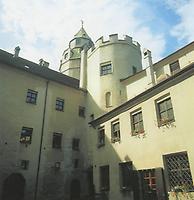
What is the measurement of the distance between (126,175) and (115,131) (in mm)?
3871

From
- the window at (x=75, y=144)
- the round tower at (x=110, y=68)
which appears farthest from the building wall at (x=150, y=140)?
the round tower at (x=110, y=68)

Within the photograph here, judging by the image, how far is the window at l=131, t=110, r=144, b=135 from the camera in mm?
16109

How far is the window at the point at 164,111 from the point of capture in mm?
13933

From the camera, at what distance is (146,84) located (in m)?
24.2

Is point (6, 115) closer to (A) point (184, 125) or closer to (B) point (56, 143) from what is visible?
(B) point (56, 143)

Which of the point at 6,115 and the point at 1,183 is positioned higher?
the point at 6,115

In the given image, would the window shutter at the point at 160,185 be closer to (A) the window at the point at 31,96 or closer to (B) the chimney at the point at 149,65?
(B) the chimney at the point at 149,65

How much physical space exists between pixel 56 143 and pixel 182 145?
1453 cm

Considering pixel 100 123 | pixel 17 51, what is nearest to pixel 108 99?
pixel 100 123

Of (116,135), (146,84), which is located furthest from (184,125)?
(146,84)

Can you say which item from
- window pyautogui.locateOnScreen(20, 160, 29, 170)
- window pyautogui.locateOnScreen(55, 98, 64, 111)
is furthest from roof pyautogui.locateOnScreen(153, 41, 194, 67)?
window pyautogui.locateOnScreen(20, 160, 29, 170)

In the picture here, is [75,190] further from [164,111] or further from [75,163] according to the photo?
[164,111]

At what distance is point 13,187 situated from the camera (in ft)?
65.1

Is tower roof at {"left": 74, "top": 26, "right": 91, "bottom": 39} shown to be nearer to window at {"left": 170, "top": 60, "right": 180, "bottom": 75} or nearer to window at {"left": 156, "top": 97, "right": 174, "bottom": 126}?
window at {"left": 170, "top": 60, "right": 180, "bottom": 75}
